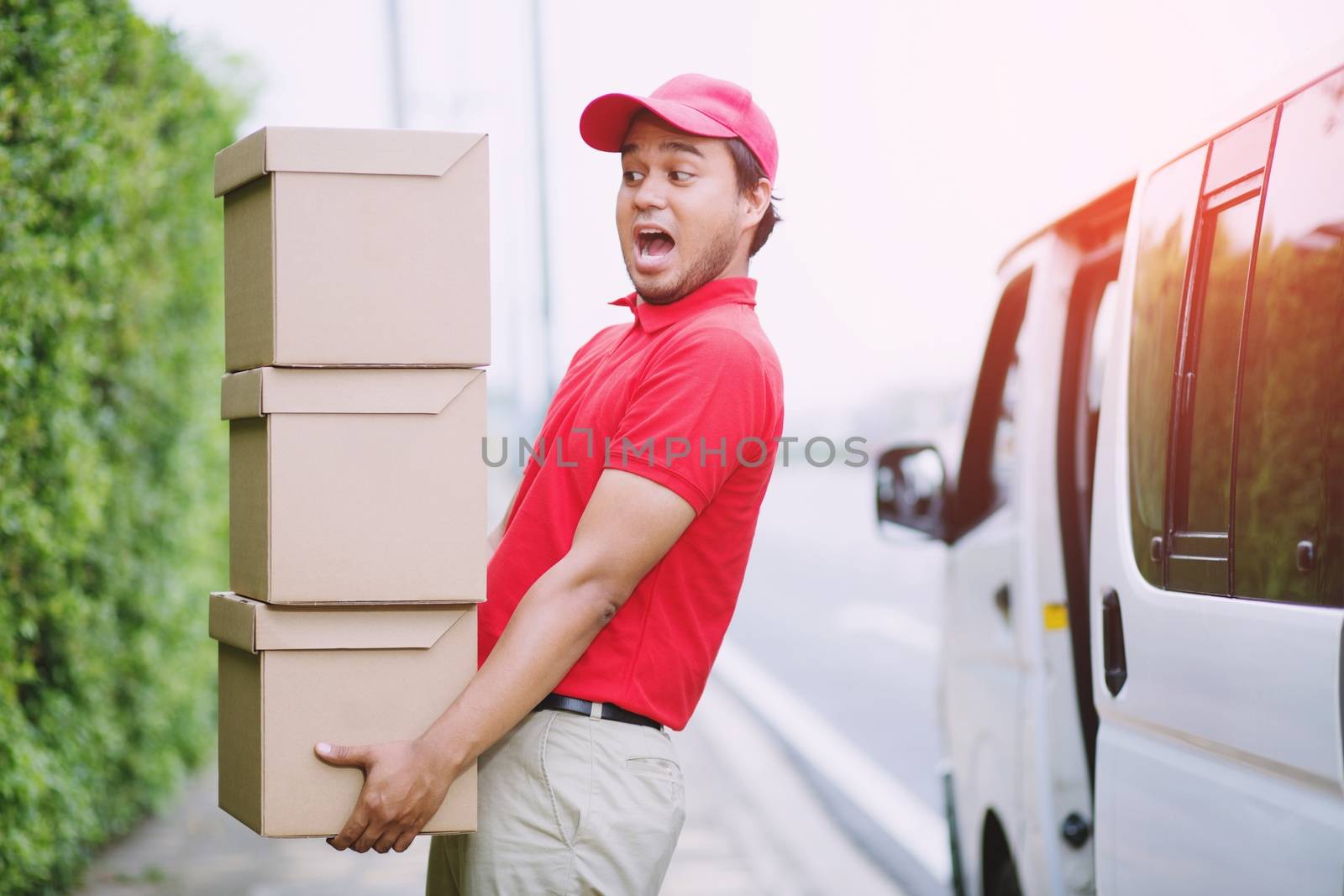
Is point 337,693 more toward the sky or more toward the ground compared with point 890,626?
more toward the sky

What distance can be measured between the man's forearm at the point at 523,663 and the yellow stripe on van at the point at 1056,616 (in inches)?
55.5

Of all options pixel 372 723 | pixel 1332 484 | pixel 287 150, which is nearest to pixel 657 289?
pixel 287 150

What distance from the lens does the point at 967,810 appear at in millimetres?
3689

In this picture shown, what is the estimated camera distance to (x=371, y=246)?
2.07m

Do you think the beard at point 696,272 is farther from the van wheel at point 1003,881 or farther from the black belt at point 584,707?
the van wheel at point 1003,881

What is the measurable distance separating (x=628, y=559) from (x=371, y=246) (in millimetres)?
630

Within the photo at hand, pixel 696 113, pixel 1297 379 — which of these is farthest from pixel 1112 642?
pixel 696 113

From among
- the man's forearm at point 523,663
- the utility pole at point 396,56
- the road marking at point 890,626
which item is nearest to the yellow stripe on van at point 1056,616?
the man's forearm at point 523,663

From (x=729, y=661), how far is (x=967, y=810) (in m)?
7.18

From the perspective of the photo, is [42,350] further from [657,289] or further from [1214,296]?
[1214,296]

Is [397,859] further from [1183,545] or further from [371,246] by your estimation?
[1183,545]

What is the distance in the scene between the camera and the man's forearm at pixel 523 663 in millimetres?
2035

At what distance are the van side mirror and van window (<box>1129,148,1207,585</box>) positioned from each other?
1398 mm

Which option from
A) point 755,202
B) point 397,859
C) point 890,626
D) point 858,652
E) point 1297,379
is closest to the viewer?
point 1297,379
